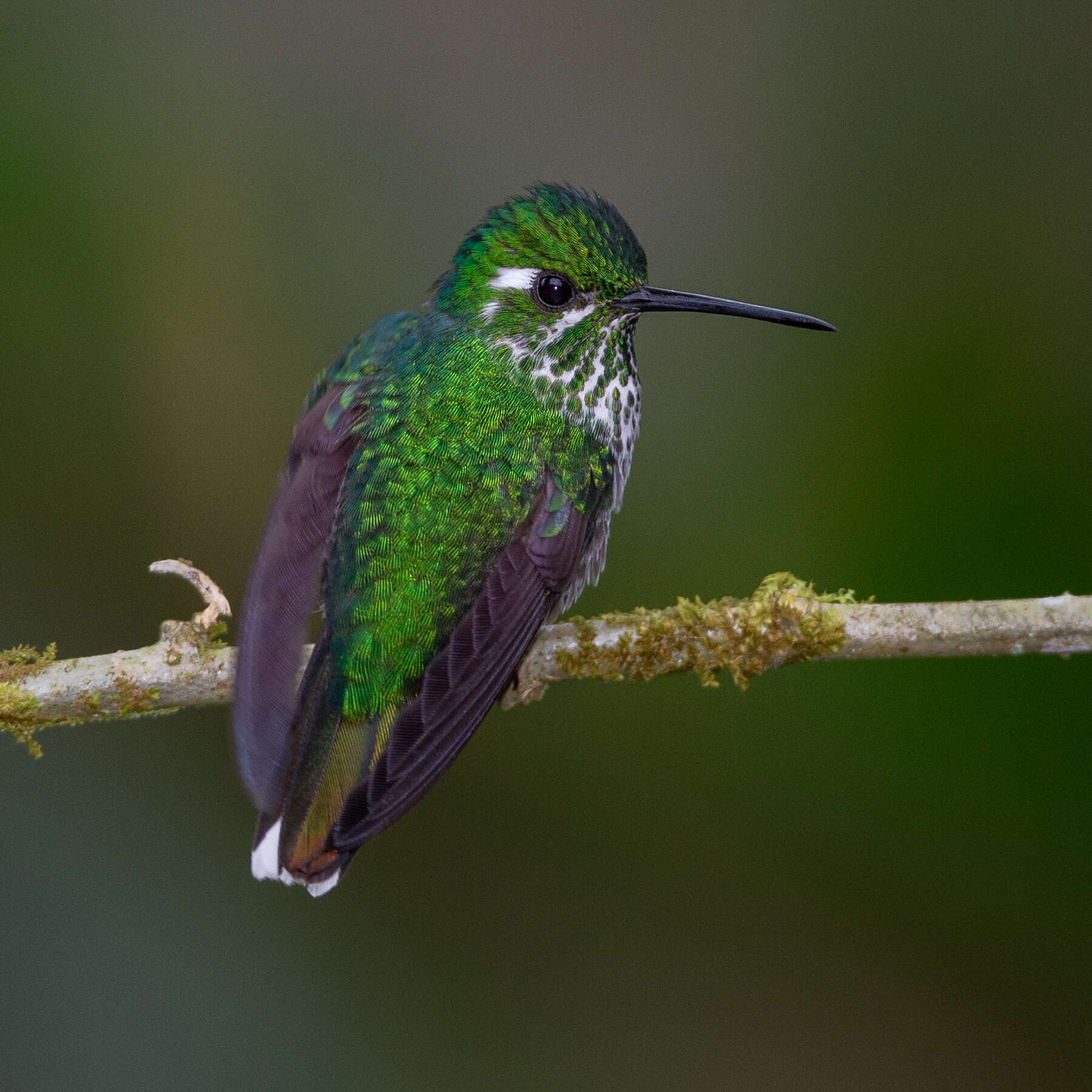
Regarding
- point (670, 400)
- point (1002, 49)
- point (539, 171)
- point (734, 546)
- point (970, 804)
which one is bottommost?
point (970, 804)

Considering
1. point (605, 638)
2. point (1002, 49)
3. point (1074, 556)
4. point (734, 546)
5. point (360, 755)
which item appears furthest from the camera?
point (1002, 49)

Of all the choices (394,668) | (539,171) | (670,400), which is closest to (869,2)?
(539,171)

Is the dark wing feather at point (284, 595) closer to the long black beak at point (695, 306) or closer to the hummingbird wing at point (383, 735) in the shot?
the hummingbird wing at point (383, 735)

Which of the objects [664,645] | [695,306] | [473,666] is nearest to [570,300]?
[695,306]

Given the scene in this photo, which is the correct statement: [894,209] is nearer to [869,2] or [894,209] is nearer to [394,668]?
[869,2]

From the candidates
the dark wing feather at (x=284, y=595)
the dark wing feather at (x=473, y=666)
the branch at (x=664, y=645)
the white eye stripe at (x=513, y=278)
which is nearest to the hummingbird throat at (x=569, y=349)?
the white eye stripe at (x=513, y=278)

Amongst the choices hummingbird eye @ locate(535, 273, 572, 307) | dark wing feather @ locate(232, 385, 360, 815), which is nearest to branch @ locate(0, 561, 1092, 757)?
dark wing feather @ locate(232, 385, 360, 815)
